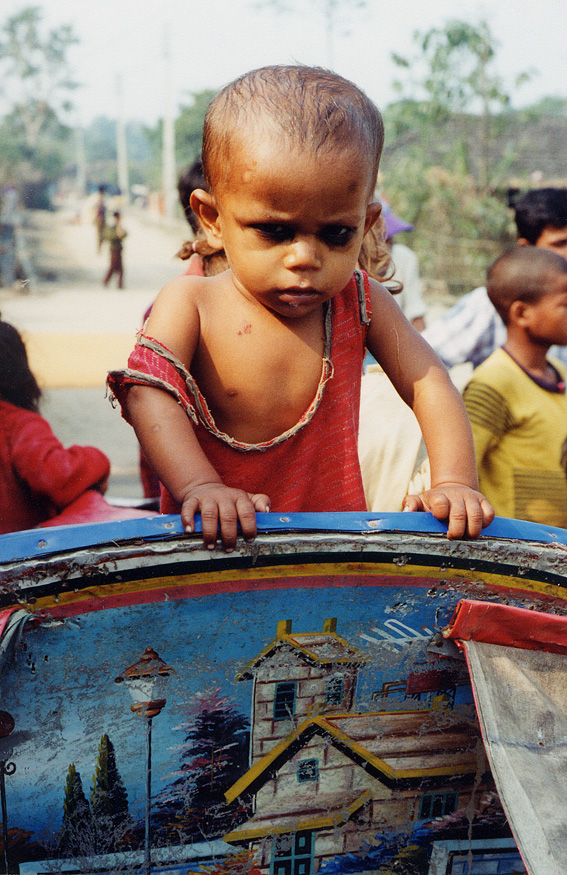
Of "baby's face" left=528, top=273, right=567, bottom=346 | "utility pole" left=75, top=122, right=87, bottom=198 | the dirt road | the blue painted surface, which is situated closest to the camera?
the blue painted surface

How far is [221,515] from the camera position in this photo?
44.9 inches

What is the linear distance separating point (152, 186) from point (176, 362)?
4716 centimetres

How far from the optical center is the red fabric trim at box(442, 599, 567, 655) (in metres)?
1.24

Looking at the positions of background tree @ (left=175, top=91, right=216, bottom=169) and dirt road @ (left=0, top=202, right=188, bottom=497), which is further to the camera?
background tree @ (left=175, top=91, right=216, bottom=169)

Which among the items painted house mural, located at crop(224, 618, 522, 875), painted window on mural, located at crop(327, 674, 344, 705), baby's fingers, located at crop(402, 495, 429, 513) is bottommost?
painted house mural, located at crop(224, 618, 522, 875)

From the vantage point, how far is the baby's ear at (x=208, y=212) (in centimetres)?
149

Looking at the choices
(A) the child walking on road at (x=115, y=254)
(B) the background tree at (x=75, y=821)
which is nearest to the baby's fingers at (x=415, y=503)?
(B) the background tree at (x=75, y=821)

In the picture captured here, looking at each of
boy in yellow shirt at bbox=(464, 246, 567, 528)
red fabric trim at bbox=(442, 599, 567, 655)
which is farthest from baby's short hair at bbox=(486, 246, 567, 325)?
red fabric trim at bbox=(442, 599, 567, 655)

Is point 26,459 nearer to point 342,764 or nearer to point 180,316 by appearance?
point 180,316

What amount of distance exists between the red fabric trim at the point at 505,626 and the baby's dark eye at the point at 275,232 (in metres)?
0.68

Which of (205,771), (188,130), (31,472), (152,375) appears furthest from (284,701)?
(188,130)

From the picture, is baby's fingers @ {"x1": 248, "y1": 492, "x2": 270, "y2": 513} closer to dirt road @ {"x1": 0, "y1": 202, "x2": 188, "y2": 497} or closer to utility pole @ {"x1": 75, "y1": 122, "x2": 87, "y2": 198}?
dirt road @ {"x1": 0, "y1": 202, "x2": 188, "y2": 497}

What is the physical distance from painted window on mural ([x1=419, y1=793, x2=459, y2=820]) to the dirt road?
1.58 meters

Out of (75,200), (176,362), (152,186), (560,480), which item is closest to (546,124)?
(560,480)
